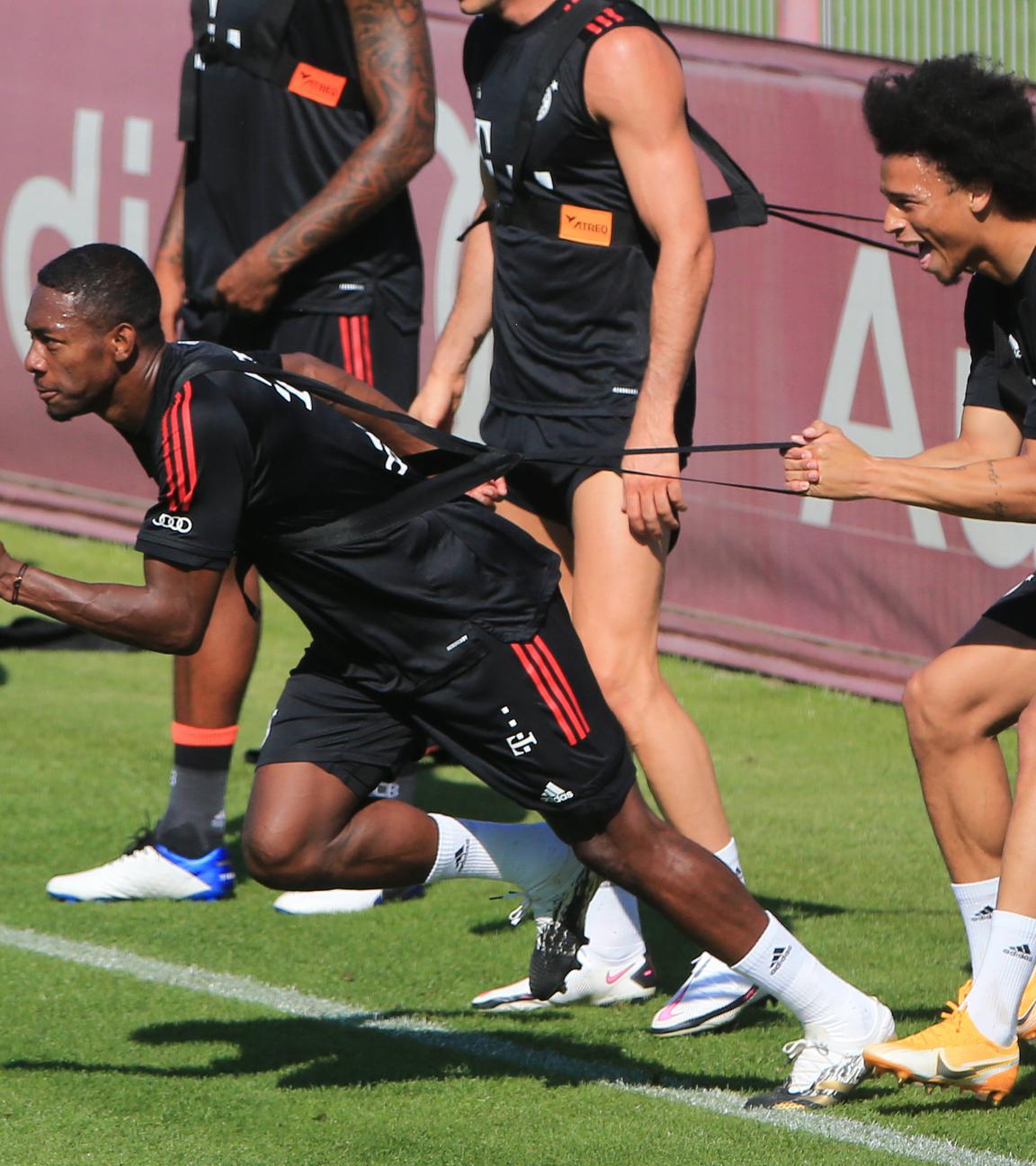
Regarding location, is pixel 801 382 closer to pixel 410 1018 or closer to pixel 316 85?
pixel 316 85

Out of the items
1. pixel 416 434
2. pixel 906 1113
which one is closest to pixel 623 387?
pixel 416 434

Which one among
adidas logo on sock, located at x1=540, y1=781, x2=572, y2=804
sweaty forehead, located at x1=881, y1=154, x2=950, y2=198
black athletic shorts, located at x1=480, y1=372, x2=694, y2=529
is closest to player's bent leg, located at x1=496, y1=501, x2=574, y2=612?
black athletic shorts, located at x1=480, y1=372, x2=694, y2=529

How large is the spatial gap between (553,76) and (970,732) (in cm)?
177

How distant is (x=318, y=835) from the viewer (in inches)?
173

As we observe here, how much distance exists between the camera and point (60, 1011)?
4887 millimetres

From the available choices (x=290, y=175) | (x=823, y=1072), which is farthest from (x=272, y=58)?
(x=823, y=1072)

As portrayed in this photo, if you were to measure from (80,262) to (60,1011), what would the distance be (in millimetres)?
1788

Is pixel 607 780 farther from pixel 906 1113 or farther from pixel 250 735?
pixel 250 735

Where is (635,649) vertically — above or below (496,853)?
above

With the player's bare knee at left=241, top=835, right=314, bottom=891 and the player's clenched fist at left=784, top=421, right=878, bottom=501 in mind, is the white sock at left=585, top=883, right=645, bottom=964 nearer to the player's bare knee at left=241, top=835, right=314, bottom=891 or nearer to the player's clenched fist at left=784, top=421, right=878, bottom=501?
the player's bare knee at left=241, top=835, right=314, bottom=891

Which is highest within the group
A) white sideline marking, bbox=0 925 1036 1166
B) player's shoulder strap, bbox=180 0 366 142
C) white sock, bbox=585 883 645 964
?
player's shoulder strap, bbox=180 0 366 142

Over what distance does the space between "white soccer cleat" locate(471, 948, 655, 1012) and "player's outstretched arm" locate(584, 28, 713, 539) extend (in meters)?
1.06

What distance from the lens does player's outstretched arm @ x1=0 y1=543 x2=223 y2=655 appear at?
4.00m

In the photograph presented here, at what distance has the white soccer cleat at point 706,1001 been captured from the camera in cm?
483
